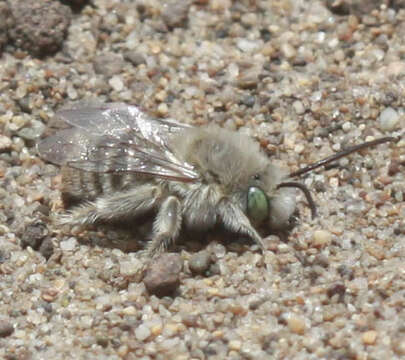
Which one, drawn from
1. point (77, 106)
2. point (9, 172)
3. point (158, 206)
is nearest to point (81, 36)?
point (77, 106)


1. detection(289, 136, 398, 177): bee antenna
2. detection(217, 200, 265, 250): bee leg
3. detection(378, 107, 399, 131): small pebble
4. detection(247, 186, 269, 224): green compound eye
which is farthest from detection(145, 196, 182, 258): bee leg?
detection(378, 107, 399, 131): small pebble

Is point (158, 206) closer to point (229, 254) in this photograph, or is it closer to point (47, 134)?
point (229, 254)

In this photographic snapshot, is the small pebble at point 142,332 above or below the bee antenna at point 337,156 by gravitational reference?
below

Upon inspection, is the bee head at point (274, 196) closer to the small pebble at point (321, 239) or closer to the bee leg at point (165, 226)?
the small pebble at point (321, 239)

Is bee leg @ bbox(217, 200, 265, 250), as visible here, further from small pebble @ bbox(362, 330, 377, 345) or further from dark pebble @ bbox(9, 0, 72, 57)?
dark pebble @ bbox(9, 0, 72, 57)

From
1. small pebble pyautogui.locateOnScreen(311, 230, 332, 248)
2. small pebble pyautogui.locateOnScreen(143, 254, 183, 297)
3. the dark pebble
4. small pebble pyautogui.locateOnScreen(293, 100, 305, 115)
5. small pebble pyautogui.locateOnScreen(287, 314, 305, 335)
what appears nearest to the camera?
small pebble pyautogui.locateOnScreen(287, 314, 305, 335)

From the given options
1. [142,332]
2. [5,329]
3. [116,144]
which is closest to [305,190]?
[116,144]

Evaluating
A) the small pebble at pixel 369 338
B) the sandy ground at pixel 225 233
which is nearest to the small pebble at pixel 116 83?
the sandy ground at pixel 225 233
